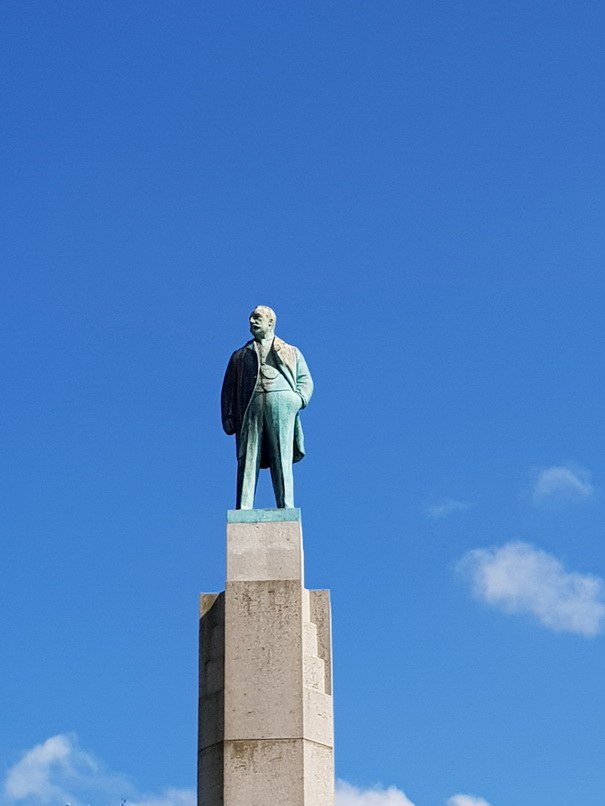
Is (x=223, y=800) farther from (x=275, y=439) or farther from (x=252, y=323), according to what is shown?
(x=252, y=323)

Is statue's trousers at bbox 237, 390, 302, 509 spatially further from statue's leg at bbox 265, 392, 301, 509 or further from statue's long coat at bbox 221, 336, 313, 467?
statue's long coat at bbox 221, 336, 313, 467

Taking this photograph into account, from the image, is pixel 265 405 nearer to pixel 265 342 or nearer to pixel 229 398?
pixel 229 398

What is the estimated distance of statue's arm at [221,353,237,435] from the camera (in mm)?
22906

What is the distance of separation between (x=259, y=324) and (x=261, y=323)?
0.04 m

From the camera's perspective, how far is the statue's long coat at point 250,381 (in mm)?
22766

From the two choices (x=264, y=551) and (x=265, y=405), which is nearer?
(x=264, y=551)

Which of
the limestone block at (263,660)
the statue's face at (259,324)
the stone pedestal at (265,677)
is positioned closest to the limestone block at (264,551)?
the stone pedestal at (265,677)

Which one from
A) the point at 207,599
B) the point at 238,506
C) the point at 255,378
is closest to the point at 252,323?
the point at 255,378

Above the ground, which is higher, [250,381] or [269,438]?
[250,381]

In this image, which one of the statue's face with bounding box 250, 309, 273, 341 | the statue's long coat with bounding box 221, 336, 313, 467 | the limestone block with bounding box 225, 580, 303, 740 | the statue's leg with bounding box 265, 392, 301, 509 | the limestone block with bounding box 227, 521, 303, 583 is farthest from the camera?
the statue's face with bounding box 250, 309, 273, 341

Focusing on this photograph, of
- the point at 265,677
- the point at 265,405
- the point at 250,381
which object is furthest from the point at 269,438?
the point at 265,677

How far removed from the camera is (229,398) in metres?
23.0

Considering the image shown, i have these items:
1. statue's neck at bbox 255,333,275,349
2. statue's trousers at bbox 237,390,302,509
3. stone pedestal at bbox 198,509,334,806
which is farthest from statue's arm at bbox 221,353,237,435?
stone pedestal at bbox 198,509,334,806

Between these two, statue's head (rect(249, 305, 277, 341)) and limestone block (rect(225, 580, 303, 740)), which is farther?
statue's head (rect(249, 305, 277, 341))
